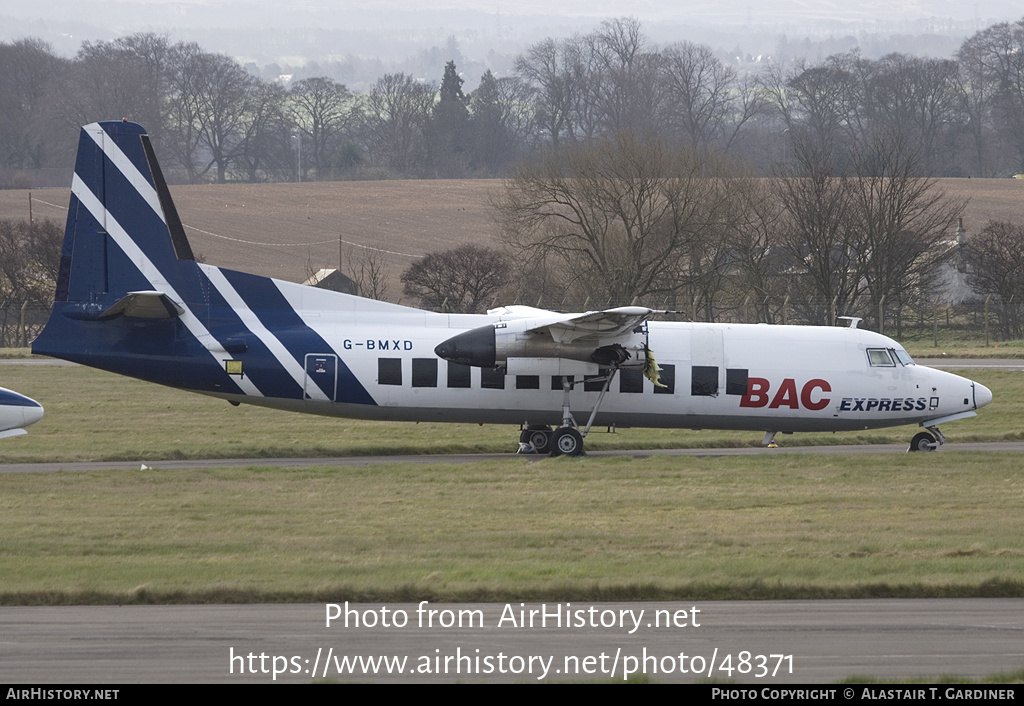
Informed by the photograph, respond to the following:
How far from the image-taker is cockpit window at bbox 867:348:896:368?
26797mm

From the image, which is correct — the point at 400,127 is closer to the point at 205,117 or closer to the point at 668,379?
the point at 205,117

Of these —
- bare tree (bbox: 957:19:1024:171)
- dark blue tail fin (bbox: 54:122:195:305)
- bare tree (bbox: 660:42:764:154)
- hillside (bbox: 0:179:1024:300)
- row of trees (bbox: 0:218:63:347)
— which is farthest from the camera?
bare tree (bbox: 660:42:764:154)

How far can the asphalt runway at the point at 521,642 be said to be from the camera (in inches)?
408

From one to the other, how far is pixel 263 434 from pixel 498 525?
13086 mm

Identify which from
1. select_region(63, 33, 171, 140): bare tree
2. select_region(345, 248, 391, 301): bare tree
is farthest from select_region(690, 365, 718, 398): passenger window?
select_region(63, 33, 171, 140): bare tree

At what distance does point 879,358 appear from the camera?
26891mm

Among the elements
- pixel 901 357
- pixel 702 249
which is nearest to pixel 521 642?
pixel 901 357

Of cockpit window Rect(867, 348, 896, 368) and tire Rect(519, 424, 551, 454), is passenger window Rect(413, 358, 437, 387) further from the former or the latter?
cockpit window Rect(867, 348, 896, 368)

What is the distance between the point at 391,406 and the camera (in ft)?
82.4

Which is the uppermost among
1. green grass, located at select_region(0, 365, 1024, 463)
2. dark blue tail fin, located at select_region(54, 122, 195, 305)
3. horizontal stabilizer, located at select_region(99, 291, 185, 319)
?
A: dark blue tail fin, located at select_region(54, 122, 195, 305)

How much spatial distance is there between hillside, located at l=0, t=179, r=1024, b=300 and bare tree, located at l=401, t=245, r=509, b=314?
18.6 ft

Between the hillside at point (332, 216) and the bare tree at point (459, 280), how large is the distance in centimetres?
567
